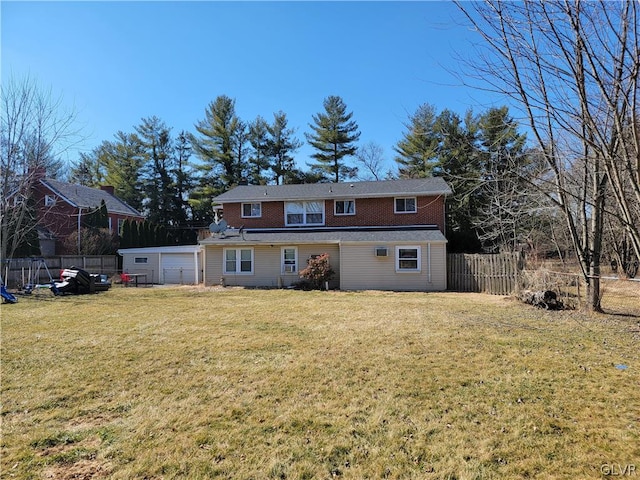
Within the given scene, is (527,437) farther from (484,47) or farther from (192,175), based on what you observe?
(192,175)

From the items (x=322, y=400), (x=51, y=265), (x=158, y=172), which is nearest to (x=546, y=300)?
(x=322, y=400)

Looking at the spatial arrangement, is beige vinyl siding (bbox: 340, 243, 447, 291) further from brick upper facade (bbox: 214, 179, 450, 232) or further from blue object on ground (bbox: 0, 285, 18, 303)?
blue object on ground (bbox: 0, 285, 18, 303)

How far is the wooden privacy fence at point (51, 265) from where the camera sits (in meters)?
17.3

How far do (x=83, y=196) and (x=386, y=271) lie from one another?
26906mm

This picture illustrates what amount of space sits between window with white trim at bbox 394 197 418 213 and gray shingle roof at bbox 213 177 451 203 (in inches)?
19.1

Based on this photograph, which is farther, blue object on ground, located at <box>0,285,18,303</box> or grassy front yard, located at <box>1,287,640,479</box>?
blue object on ground, located at <box>0,285,18,303</box>

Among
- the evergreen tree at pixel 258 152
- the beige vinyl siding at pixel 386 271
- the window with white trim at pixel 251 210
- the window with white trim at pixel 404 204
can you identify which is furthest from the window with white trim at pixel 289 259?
the evergreen tree at pixel 258 152

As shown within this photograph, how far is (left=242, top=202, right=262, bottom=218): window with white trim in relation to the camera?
2145 centimetres

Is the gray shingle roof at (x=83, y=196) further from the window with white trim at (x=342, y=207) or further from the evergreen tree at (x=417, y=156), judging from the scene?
the evergreen tree at (x=417, y=156)

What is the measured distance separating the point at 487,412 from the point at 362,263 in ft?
43.8

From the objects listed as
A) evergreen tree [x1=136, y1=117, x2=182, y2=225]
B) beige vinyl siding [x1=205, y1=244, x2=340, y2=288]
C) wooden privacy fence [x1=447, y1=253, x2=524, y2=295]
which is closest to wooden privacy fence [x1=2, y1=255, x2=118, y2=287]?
beige vinyl siding [x1=205, y1=244, x2=340, y2=288]

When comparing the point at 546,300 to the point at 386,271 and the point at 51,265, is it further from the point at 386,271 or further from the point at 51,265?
the point at 51,265

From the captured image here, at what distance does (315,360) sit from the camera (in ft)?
18.8

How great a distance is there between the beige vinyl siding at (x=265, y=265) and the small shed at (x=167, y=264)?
2188 mm
